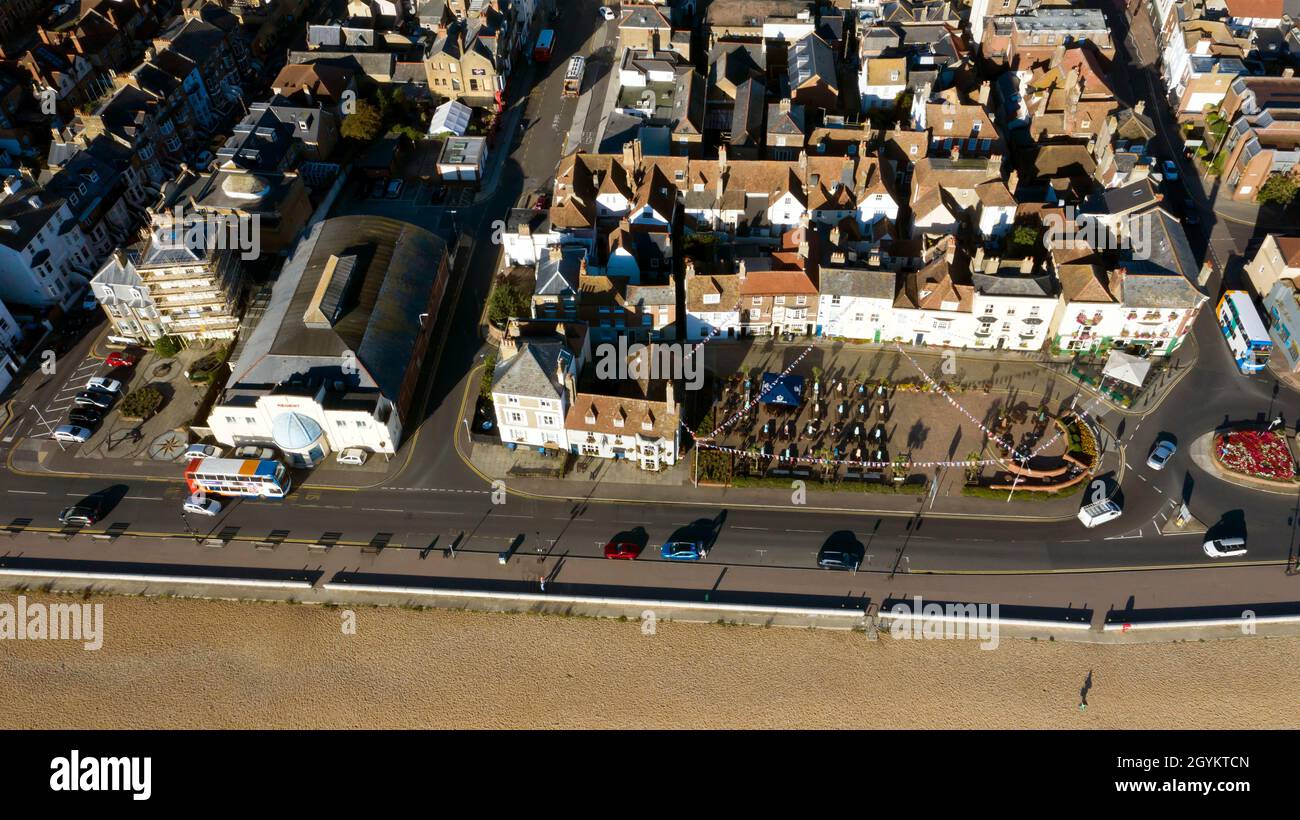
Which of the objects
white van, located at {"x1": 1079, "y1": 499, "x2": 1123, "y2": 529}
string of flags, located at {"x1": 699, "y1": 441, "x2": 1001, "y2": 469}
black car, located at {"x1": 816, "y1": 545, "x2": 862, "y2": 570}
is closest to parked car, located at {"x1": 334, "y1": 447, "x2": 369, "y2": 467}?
string of flags, located at {"x1": 699, "y1": 441, "x2": 1001, "y2": 469}

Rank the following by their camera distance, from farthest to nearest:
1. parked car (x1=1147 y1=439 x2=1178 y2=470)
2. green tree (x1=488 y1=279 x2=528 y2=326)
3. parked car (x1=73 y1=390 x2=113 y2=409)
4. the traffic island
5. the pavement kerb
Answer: green tree (x1=488 y1=279 x2=528 y2=326)
parked car (x1=73 y1=390 x2=113 y2=409)
parked car (x1=1147 y1=439 x2=1178 y2=470)
the traffic island
the pavement kerb

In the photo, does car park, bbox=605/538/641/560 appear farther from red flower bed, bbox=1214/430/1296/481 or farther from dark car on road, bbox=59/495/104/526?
red flower bed, bbox=1214/430/1296/481

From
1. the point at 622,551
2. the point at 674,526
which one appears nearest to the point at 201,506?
the point at 622,551

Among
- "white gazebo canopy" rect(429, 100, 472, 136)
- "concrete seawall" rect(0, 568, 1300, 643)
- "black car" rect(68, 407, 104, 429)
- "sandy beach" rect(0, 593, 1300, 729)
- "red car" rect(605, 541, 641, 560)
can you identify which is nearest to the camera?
"sandy beach" rect(0, 593, 1300, 729)

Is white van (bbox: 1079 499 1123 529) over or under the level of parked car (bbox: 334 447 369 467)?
over

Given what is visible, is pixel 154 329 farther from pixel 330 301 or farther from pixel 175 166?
pixel 175 166
